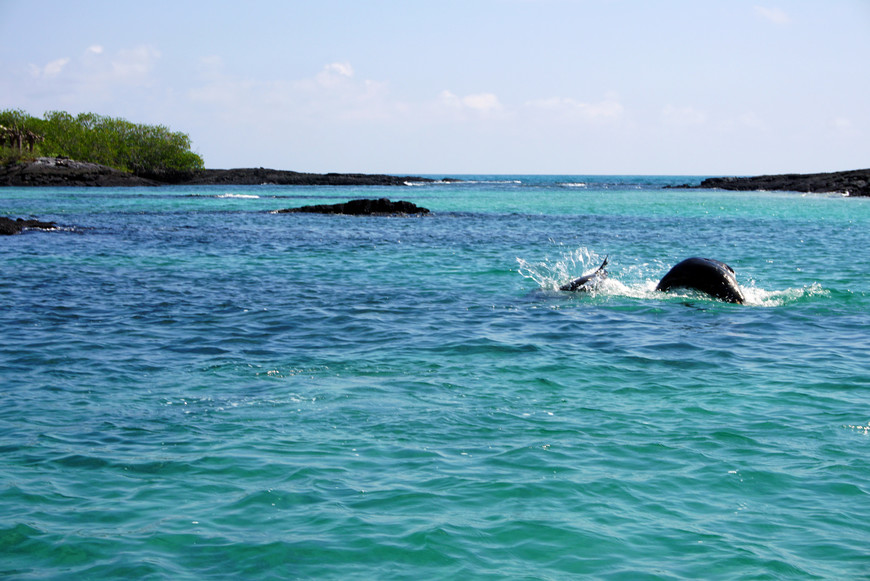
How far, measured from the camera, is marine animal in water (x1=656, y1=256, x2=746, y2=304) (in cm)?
1430

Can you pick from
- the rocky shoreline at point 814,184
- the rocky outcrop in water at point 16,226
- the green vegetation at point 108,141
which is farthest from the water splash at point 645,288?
the green vegetation at point 108,141

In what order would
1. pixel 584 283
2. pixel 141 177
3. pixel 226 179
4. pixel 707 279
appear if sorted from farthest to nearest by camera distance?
pixel 226 179 → pixel 141 177 → pixel 584 283 → pixel 707 279

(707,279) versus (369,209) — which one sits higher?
(369,209)

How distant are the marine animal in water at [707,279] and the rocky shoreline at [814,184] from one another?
66.7 metres

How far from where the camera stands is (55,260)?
2105 cm

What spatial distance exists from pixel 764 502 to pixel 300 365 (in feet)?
19.1

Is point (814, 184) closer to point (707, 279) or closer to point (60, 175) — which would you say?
point (707, 279)

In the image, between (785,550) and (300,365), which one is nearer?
(785,550)

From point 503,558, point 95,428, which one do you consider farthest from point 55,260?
point 503,558

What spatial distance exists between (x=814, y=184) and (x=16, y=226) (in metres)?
83.2

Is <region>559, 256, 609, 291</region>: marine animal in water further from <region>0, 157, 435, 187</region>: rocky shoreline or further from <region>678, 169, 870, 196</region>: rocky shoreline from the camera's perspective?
<region>0, 157, 435, 187</region>: rocky shoreline

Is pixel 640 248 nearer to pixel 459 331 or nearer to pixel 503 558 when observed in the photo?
pixel 459 331

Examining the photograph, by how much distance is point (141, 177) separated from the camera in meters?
108

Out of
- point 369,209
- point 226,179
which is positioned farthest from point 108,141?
point 369,209
